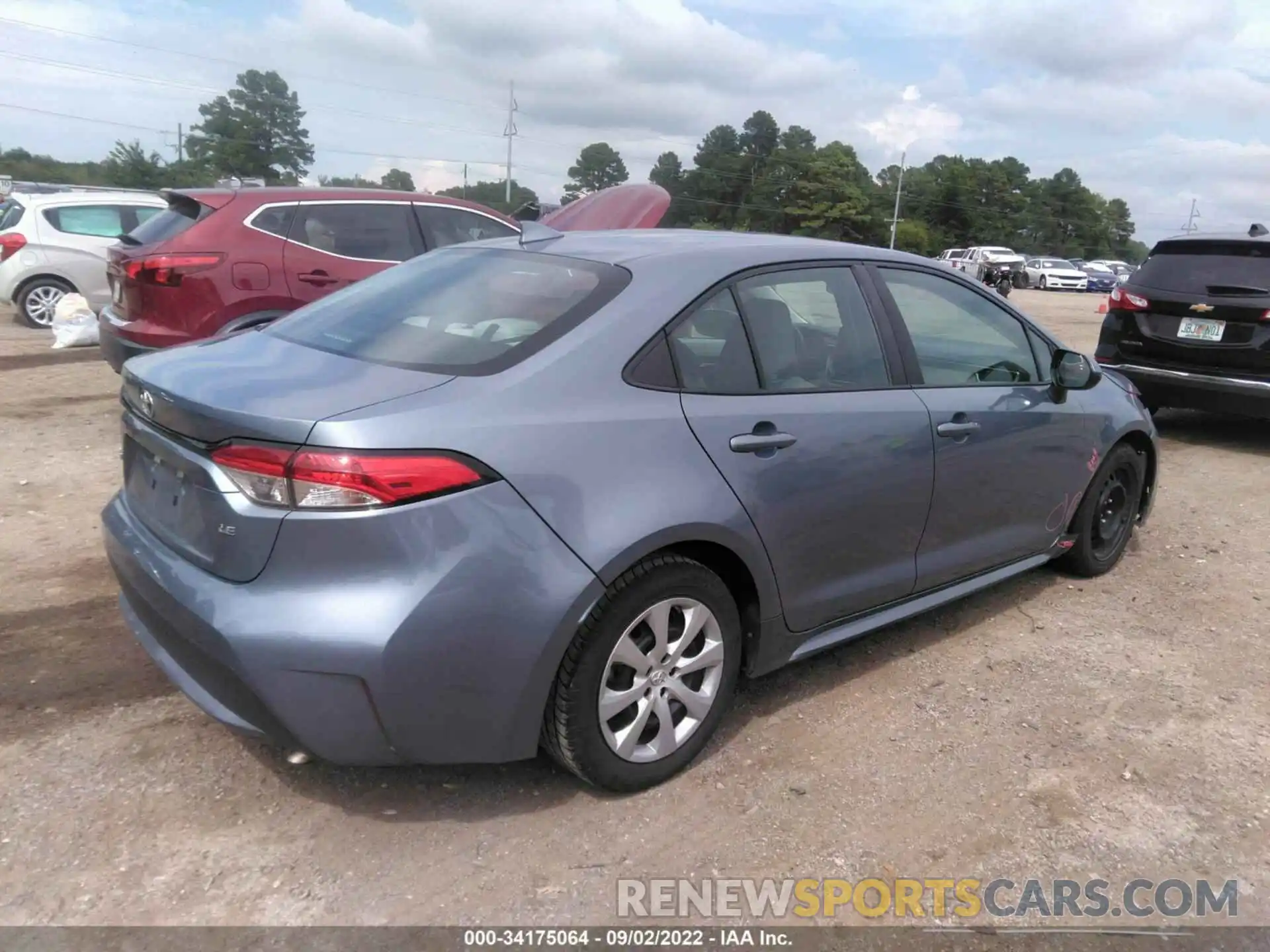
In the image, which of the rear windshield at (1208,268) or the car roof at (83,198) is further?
the car roof at (83,198)

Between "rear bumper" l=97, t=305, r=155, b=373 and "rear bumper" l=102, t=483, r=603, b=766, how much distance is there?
4.19 metres

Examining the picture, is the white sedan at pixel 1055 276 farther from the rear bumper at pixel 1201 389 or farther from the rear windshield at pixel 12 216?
the rear windshield at pixel 12 216

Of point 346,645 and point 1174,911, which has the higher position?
point 346,645

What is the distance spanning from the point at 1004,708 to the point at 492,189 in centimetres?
5838

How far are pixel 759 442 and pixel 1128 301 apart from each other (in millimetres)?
6066

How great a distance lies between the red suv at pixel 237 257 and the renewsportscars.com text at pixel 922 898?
4994 millimetres

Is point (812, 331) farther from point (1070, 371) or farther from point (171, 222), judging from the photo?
point (171, 222)

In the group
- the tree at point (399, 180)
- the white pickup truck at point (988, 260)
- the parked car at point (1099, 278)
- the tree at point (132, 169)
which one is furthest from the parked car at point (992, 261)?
the tree at point (132, 169)

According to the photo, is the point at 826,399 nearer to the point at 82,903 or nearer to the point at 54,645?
the point at 82,903

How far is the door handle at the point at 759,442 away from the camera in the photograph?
2.92 meters

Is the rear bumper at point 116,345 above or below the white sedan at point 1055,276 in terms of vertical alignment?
below

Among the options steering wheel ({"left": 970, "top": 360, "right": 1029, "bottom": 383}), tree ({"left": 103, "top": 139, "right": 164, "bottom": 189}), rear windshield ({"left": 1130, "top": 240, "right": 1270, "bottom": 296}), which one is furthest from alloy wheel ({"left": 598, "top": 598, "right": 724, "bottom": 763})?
tree ({"left": 103, "top": 139, "right": 164, "bottom": 189})

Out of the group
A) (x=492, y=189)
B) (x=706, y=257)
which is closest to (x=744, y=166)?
(x=492, y=189)

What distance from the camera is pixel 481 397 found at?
2.51 metres
